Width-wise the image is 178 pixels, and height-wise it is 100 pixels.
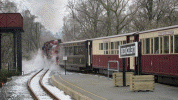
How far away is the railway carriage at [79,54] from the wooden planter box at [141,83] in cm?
1368

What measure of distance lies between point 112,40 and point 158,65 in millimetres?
6443

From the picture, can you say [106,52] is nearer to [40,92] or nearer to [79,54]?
[79,54]

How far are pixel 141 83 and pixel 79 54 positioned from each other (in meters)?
15.7

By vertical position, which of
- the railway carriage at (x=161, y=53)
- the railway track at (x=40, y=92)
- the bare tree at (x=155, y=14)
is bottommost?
the railway track at (x=40, y=92)

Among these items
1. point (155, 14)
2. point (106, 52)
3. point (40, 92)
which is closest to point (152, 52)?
point (106, 52)

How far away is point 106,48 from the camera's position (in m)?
22.1

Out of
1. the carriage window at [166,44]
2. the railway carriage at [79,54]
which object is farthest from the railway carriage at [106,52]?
the carriage window at [166,44]

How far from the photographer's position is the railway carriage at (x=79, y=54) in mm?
25953

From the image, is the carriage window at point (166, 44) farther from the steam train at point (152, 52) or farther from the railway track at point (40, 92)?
the railway track at point (40, 92)

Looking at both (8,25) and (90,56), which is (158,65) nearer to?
(90,56)

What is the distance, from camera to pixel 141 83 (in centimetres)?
1207

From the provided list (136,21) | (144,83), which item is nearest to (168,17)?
(136,21)

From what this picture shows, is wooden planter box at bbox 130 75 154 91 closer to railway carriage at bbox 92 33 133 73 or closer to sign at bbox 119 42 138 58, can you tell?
sign at bbox 119 42 138 58

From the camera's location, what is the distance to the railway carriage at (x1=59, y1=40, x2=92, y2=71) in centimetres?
2595
